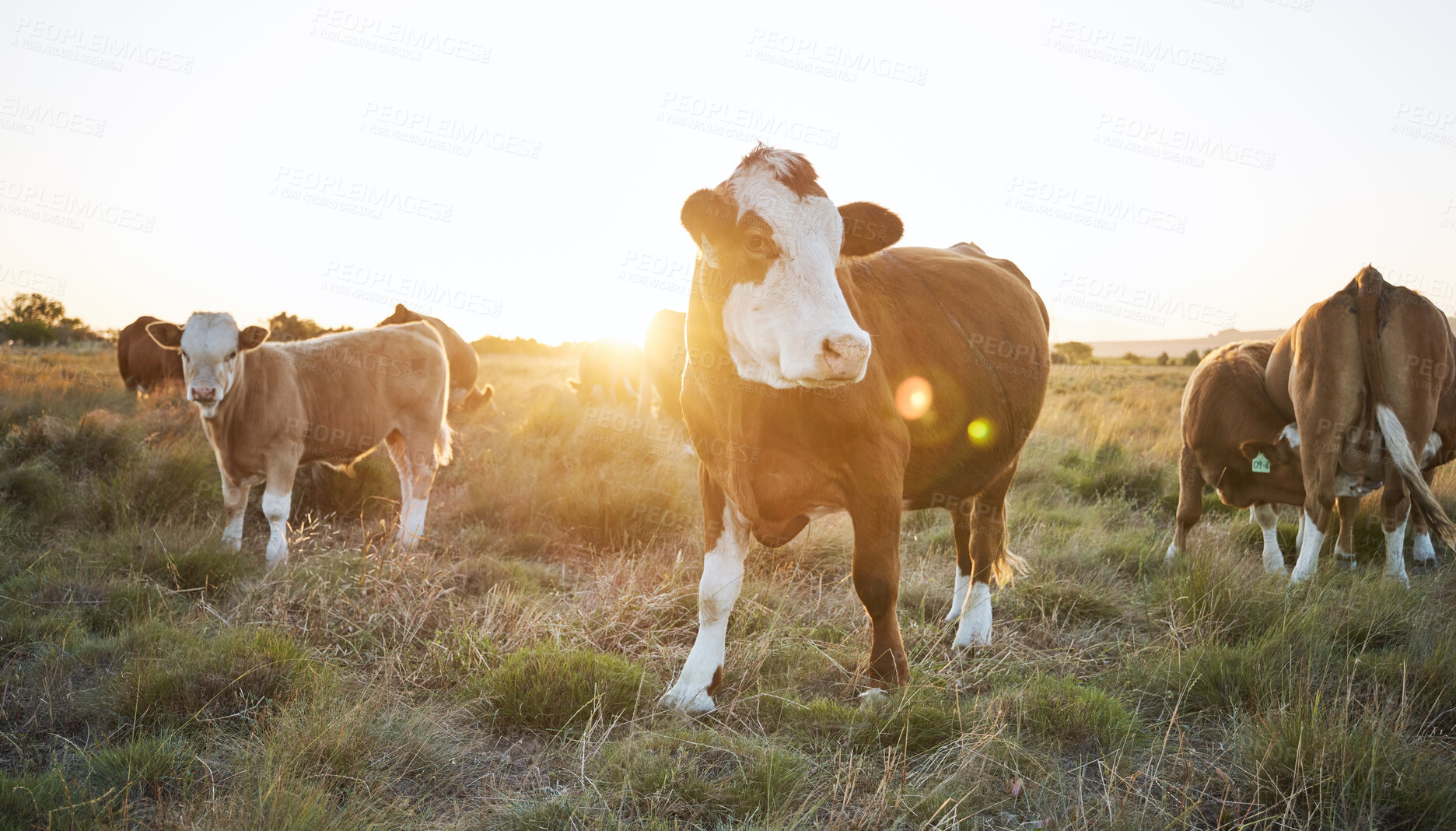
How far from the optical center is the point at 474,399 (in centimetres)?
1542

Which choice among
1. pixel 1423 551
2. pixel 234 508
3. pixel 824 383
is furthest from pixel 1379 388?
pixel 234 508

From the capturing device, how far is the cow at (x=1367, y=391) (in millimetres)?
5469

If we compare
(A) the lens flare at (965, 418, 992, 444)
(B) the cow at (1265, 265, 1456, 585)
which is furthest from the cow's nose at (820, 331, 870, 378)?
(B) the cow at (1265, 265, 1456, 585)

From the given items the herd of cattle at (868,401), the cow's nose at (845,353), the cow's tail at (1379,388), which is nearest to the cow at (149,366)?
the herd of cattle at (868,401)

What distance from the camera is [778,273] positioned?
8.83 ft

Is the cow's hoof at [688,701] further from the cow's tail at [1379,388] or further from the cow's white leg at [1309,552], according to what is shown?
the cow's tail at [1379,388]

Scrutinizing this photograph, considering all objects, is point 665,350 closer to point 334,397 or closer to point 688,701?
point 334,397

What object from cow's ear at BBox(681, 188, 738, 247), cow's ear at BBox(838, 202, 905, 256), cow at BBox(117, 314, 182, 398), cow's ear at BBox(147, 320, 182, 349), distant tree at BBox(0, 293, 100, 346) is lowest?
distant tree at BBox(0, 293, 100, 346)

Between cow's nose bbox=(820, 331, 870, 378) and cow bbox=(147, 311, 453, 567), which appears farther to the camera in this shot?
cow bbox=(147, 311, 453, 567)

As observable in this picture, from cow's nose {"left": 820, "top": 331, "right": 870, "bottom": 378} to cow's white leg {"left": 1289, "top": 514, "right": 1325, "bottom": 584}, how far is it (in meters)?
4.75

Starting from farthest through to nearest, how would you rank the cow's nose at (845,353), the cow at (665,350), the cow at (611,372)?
the cow at (611,372)
the cow at (665,350)
the cow's nose at (845,353)

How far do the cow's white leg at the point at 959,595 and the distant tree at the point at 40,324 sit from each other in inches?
1613

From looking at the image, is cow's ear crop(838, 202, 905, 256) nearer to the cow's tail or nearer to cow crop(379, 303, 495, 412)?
the cow's tail

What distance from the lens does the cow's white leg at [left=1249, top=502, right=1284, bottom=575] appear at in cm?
616
